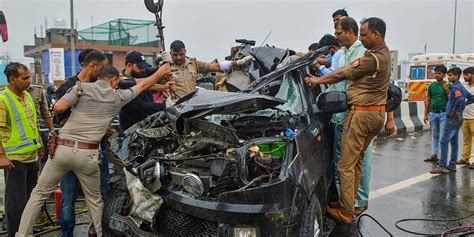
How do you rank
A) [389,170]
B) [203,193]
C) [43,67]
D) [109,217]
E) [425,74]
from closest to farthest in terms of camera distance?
[203,193]
[109,217]
[389,170]
[425,74]
[43,67]

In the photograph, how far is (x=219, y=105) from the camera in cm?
346

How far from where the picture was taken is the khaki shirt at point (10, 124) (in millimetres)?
3988

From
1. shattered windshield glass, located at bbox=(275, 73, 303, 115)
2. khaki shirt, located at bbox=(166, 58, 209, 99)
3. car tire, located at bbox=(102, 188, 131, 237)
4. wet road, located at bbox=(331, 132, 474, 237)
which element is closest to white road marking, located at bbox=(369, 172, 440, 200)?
wet road, located at bbox=(331, 132, 474, 237)

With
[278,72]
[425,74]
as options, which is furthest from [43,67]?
[278,72]

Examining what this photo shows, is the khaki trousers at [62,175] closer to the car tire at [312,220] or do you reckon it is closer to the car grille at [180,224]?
the car grille at [180,224]

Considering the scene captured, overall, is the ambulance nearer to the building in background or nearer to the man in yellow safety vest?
the building in background

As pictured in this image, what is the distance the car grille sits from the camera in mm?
2822

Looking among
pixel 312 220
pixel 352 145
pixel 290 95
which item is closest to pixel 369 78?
pixel 352 145

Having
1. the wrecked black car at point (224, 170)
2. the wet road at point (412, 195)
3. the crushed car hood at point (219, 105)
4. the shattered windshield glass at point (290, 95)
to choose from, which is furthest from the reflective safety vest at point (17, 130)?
the wet road at point (412, 195)

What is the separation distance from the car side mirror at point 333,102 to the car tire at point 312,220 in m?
1.05

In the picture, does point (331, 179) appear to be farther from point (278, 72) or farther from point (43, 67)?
point (43, 67)

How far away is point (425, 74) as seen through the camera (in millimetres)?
19125

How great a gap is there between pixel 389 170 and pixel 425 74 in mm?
13149

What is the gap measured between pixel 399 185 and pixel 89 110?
4.98m
